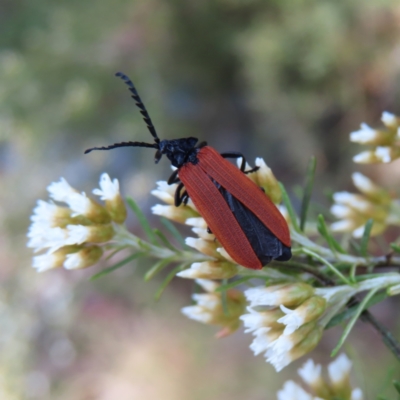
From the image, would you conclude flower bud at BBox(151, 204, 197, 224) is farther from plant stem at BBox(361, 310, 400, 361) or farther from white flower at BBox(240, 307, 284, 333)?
plant stem at BBox(361, 310, 400, 361)

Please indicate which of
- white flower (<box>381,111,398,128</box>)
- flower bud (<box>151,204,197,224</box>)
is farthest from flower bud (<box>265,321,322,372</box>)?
white flower (<box>381,111,398,128</box>)

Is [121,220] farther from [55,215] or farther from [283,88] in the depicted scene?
[283,88]

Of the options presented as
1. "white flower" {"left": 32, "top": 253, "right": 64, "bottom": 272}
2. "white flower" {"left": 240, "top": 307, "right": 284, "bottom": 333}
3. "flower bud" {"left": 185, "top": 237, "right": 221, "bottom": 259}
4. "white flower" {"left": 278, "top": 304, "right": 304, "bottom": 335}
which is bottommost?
"white flower" {"left": 278, "top": 304, "right": 304, "bottom": 335}

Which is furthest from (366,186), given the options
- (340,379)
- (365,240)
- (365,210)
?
(340,379)

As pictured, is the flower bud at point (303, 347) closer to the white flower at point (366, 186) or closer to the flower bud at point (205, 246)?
the flower bud at point (205, 246)

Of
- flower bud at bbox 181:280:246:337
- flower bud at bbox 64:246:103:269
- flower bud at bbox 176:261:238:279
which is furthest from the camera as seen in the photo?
flower bud at bbox 181:280:246:337

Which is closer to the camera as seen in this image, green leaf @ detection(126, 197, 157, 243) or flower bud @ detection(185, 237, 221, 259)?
flower bud @ detection(185, 237, 221, 259)
